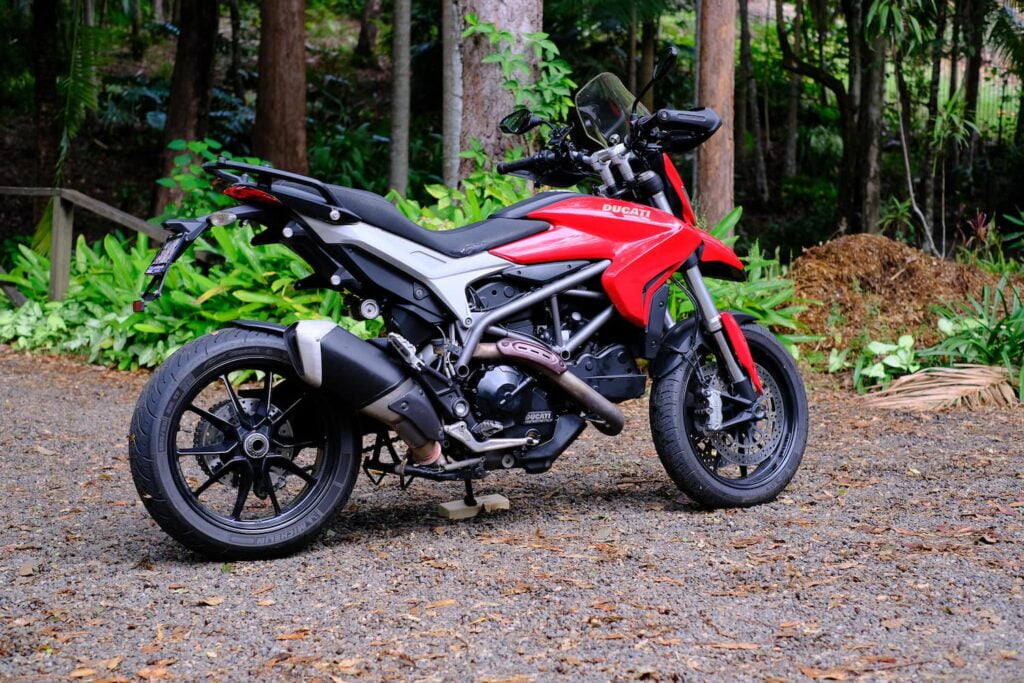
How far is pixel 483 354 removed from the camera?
409cm

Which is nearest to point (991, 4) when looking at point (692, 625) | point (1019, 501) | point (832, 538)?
point (1019, 501)

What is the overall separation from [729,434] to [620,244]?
2.98ft

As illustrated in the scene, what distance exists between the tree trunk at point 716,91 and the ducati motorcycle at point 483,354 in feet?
13.6

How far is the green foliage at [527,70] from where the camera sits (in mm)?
7668

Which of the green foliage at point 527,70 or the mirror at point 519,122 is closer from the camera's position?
the mirror at point 519,122

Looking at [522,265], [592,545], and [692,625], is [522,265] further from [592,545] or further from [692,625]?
[692,625]

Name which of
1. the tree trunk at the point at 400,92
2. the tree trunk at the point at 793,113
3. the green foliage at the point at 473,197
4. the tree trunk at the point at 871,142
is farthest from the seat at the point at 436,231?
the tree trunk at the point at 793,113

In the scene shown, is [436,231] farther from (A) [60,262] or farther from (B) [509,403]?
(A) [60,262]

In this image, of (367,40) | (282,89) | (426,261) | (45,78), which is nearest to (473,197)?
(426,261)

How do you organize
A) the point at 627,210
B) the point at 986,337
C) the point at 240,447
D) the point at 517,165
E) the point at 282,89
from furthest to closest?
the point at 282,89 → the point at 986,337 → the point at 517,165 → the point at 627,210 → the point at 240,447

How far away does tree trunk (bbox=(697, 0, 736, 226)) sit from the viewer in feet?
28.2

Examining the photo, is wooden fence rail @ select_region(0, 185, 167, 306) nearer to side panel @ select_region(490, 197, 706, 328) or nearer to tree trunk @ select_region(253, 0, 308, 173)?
tree trunk @ select_region(253, 0, 308, 173)

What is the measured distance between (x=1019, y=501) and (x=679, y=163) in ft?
45.7

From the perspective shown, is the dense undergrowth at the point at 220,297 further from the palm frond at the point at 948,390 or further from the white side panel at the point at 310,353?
the white side panel at the point at 310,353
